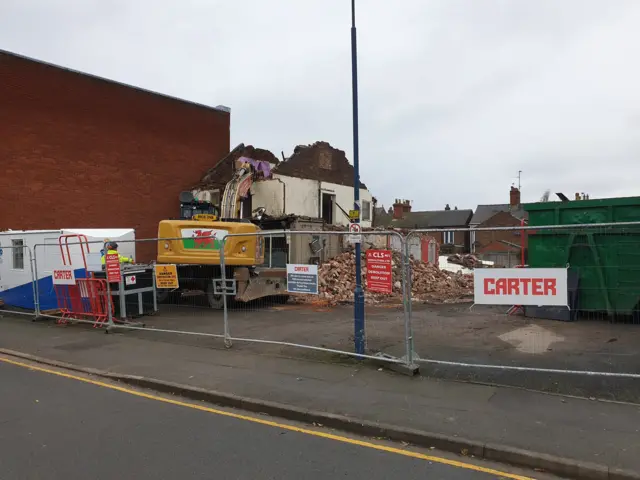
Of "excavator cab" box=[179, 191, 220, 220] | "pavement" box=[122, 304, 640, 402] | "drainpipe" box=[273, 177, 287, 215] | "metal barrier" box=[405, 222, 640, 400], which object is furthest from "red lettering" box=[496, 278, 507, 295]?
"drainpipe" box=[273, 177, 287, 215]

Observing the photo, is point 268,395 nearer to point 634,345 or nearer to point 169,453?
point 169,453

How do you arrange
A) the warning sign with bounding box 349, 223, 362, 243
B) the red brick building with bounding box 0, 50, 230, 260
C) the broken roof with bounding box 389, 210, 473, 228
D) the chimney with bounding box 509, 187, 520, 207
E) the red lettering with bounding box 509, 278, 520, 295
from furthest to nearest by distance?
the broken roof with bounding box 389, 210, 473, 228 → the chimney with bounding box 509, 187, 520, 207 → the red brick building with bounding box 0, 50, 230, 260 → the warning sign with bounding box 349, 223, 362, 243 → the red lettering with bounding box 509, 278, 520, 295

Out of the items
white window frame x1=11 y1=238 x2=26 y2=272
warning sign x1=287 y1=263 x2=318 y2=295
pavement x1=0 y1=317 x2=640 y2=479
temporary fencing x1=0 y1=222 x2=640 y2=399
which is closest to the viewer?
pavement x1=0 y1=317 x2=640 y2=479

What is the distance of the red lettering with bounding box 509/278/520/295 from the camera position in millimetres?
6516

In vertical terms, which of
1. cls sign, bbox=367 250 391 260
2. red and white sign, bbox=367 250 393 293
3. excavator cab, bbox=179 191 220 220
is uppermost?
excavator cab, bbox=179 191 220 220

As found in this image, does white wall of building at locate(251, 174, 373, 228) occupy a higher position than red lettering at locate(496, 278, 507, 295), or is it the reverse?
white wall of building at locate(251, 174, 373, 228)

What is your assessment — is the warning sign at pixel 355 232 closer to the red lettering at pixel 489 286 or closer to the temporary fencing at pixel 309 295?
the temporary fencing at pixel 309 295

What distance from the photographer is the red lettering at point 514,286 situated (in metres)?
6.52

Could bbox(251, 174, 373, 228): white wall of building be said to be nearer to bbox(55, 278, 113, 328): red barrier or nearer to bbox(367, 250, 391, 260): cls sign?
bbox(55, 278, 113, 328): red barrier

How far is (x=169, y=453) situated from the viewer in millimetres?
4660

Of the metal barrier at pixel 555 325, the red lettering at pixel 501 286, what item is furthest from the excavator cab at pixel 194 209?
the red lettering at pixel 501 286

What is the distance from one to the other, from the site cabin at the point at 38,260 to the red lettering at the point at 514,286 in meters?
10.0

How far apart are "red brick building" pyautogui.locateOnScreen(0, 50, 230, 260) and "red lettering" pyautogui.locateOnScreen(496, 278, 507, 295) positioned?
737 inches

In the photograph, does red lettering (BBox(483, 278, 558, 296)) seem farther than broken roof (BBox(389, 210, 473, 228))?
No
